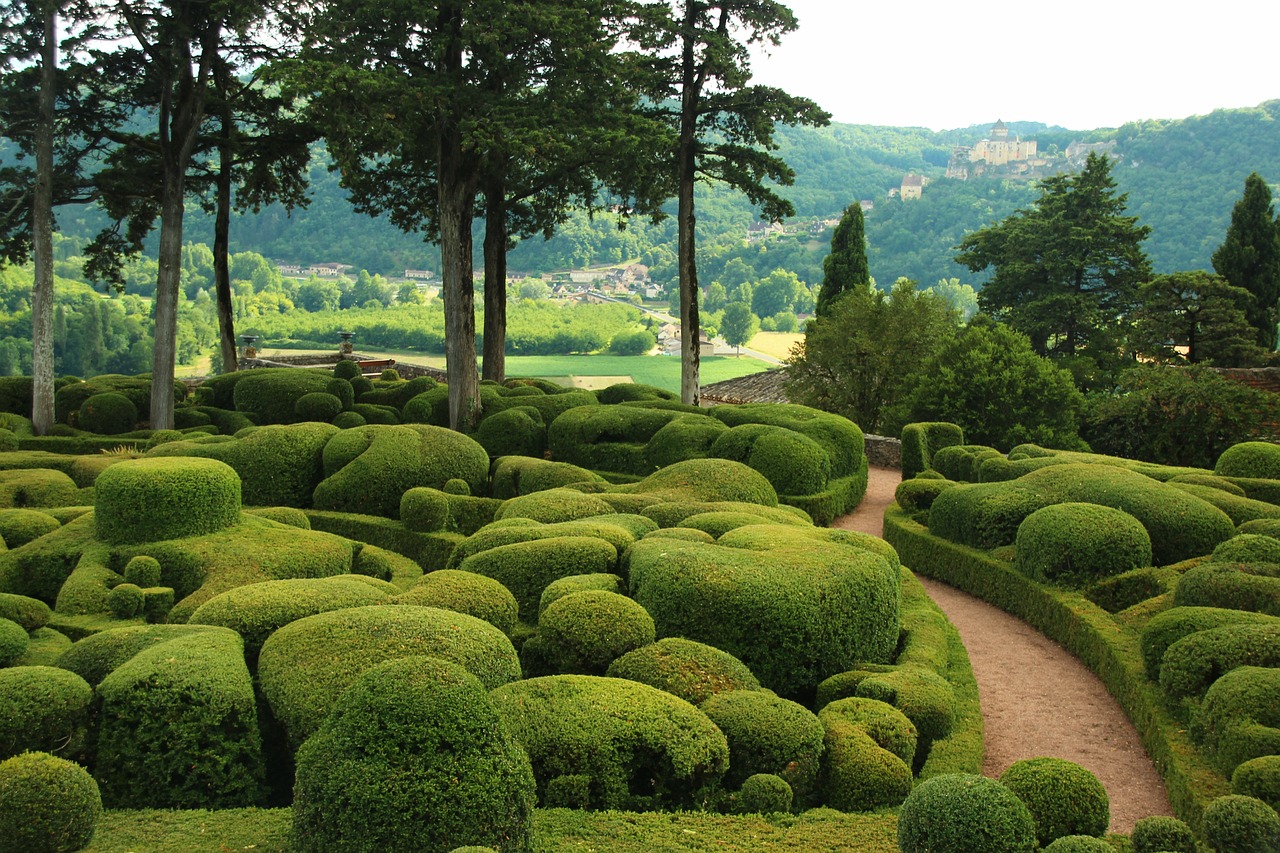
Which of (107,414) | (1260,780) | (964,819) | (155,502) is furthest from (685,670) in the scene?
(107,414)

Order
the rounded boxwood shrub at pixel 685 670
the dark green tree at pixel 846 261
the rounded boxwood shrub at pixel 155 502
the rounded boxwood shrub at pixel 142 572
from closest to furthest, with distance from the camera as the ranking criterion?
the rounded boxwood shrub at pixel 685 670 → the rounded boxwood shrub at pixel 142 572 → the rounded boxwood shrub at pixel 155 502 → the dark green tree at pixel 846 261

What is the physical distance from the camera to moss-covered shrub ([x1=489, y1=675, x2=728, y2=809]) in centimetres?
665

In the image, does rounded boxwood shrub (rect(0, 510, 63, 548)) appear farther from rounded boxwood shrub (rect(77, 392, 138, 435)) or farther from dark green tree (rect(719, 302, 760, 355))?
dark green tree (rect(719, 302, 760, 355))

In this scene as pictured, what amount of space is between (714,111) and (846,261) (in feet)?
29.1

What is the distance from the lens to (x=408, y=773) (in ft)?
16.6

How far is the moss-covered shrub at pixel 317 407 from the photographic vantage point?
19141 millimetres

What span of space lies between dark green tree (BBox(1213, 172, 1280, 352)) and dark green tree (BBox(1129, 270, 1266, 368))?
15.3ft

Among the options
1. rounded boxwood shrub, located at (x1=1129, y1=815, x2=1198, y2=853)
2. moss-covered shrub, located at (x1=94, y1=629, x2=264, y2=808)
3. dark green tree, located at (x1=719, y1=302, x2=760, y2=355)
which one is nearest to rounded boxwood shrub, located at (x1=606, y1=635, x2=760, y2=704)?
moss-covered shrub, located at (x1=94, y1=629, x2=264, y2=808)

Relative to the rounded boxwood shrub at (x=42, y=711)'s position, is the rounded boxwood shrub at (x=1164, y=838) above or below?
below

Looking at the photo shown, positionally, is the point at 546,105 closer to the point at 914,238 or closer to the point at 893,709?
the point at 893,709

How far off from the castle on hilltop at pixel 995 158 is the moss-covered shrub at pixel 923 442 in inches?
2625


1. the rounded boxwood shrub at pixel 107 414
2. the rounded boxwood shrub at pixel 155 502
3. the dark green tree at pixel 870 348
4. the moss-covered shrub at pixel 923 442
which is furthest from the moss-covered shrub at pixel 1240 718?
the rounded boxwood shrub at pixel 107 414

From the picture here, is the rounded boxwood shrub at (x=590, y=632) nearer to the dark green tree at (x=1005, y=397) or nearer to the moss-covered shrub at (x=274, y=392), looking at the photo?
the moss-covered shrub at (x=274, y=392)

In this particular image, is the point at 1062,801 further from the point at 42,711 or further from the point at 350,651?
the point at 42,711
